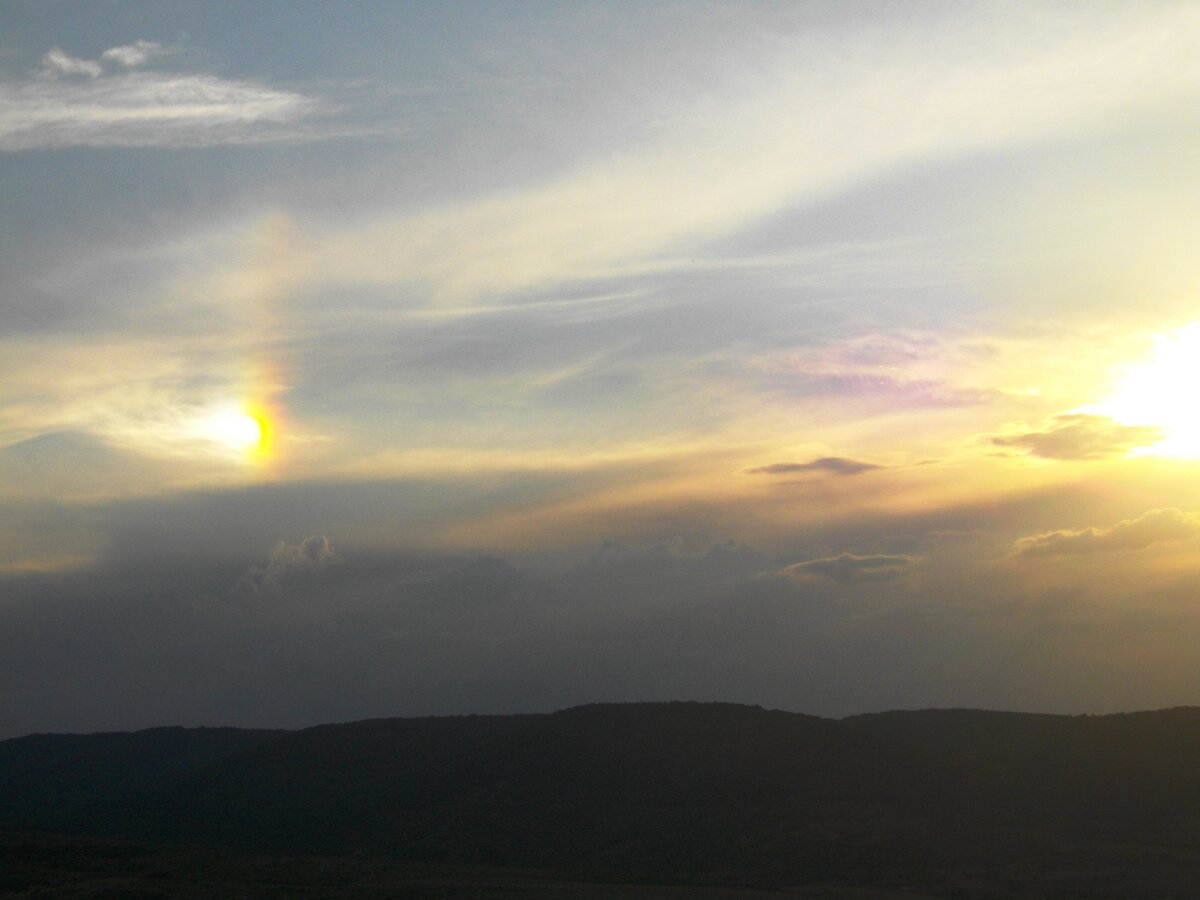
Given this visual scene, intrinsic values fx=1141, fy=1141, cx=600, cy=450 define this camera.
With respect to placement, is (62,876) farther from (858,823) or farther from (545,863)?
(858,823)

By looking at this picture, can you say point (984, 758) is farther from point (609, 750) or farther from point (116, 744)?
point (116, 744)

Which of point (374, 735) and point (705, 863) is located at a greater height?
point (374, 735)

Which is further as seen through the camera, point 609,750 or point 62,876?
point 609,750

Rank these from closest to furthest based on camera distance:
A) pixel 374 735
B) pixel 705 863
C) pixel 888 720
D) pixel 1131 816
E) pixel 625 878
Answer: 1. pixel 625 878
2. pixel 705 863
3. pixel 1131 816
4. pixel 374 735
5. pixel 888 720

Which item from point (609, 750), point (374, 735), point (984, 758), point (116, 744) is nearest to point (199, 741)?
point (116, 744)

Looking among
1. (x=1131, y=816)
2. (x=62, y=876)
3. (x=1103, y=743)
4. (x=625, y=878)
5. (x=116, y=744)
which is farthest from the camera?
(x=116, y=744)

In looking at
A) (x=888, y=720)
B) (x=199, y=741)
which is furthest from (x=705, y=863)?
(x=199, y=741)
